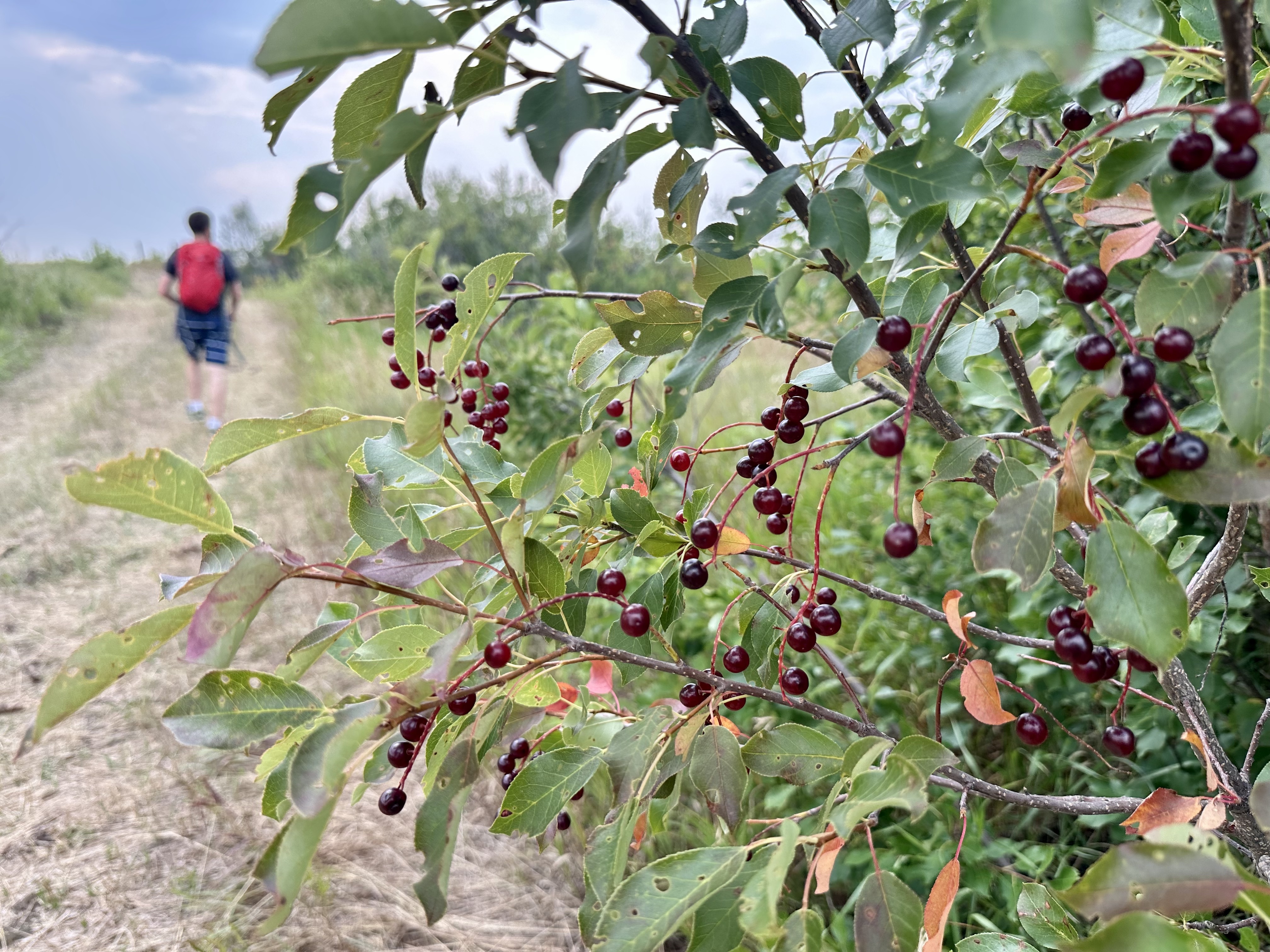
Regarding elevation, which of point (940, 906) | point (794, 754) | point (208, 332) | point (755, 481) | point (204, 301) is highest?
point (204, 301)

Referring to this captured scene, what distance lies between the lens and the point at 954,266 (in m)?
0.69

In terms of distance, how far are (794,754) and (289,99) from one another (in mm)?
589

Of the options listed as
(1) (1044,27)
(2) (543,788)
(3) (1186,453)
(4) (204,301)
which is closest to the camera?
(1) (1044,27)

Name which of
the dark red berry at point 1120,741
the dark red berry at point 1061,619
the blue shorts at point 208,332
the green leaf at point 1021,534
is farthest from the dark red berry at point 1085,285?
the blue shorts at point 208,332

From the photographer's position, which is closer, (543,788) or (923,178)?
(923,178)

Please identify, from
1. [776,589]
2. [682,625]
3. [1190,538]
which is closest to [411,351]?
[776,589]

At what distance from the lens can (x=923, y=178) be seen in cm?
47

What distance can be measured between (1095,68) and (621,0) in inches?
11.4

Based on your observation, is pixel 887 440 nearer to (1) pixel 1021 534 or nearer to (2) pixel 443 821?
(1) pixel 1021 534

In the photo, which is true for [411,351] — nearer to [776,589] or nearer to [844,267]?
[844,267]

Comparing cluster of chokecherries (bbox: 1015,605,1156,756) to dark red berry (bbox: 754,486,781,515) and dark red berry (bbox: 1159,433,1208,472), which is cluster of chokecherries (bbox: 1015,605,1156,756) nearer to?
dark red berry (bbox: 1159,433,1208,472)

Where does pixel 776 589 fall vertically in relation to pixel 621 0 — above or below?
below

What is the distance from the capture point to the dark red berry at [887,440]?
0.44 meters

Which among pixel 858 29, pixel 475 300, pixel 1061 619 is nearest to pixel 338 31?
pixel 475 300
